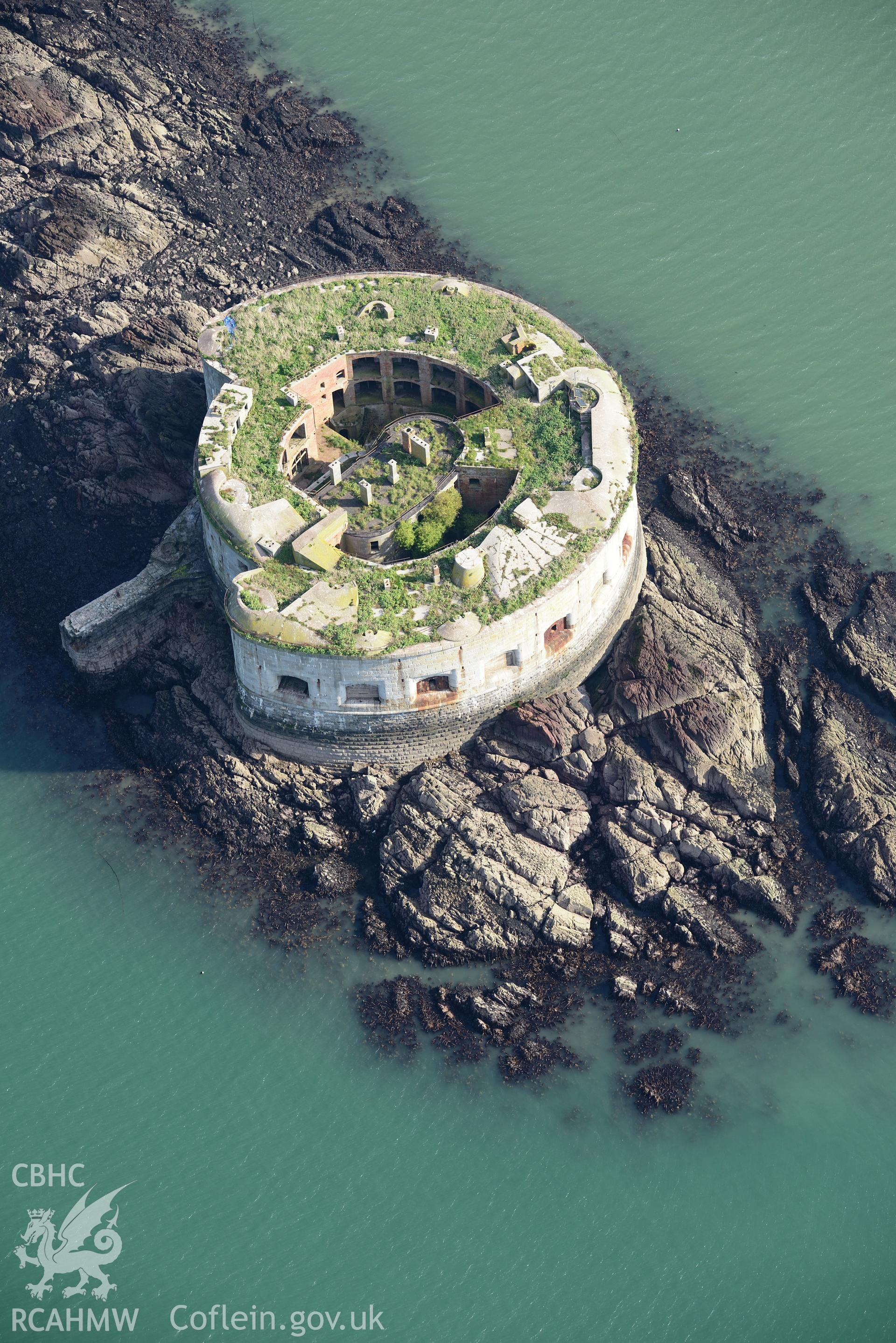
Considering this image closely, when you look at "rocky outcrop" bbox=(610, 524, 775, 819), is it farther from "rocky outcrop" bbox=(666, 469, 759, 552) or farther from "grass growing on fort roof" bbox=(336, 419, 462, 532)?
"grass growing on fort roof" bbox=(336, 419, 462, 532)

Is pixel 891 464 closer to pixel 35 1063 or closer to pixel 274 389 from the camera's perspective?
pixel 274 389

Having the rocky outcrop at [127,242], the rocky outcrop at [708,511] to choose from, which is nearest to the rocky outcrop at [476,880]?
the rocky outcrop at [708,511]

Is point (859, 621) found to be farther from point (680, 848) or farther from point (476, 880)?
point (476, 880)

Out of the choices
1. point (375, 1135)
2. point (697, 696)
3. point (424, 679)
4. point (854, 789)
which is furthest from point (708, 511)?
point (375, 1135)

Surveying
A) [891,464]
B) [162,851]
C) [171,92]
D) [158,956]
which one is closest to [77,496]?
[162,851]

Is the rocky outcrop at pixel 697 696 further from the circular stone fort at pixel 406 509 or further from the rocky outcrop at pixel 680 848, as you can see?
the circular stone fort at pixel 406 509

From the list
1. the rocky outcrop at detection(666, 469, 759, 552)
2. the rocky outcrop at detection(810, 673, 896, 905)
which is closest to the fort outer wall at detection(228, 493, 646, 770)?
the rocky outcrop at detection(666, 469, 759, 552)

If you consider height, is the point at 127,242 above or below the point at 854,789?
above
